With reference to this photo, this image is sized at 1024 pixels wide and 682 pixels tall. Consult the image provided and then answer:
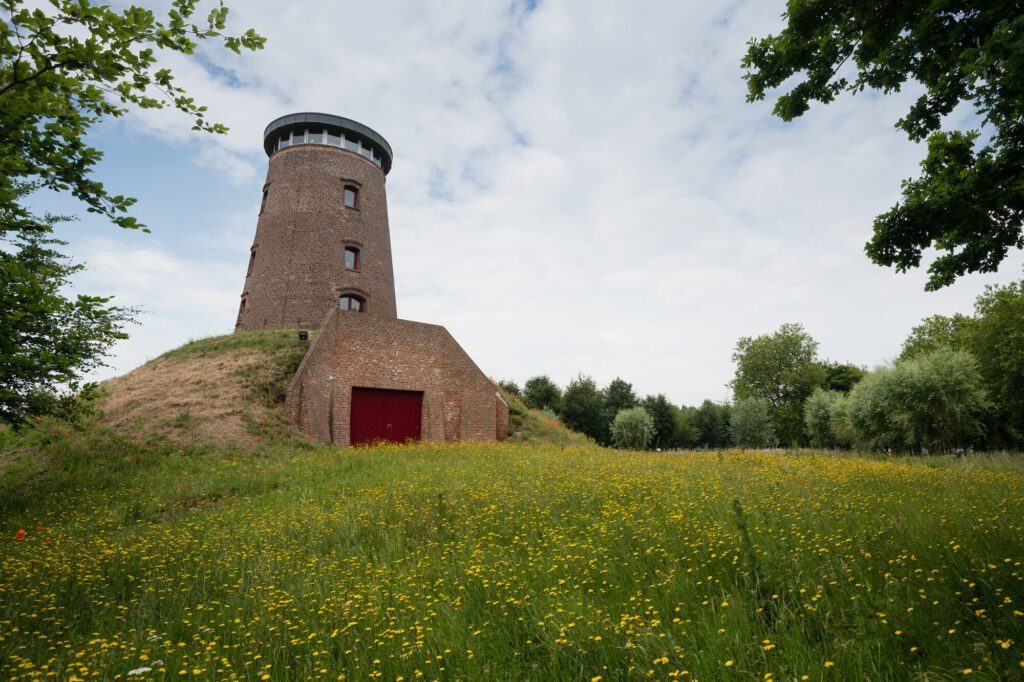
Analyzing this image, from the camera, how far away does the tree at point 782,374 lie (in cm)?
5456

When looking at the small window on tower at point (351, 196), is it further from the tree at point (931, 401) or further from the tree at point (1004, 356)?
the tree at point (1004, 356)

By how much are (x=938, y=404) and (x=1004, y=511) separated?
911 inches

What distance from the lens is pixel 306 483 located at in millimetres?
11547

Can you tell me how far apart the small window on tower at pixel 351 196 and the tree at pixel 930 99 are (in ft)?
80.7

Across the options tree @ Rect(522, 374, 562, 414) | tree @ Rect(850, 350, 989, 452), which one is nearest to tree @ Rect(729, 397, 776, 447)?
tree @ Rect(522, 374, 562, 414)

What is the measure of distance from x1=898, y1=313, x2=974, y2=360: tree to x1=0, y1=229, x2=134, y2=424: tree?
176 feet

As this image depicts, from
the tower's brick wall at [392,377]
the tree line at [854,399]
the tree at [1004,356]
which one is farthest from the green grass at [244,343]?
the tree at [1004,356]

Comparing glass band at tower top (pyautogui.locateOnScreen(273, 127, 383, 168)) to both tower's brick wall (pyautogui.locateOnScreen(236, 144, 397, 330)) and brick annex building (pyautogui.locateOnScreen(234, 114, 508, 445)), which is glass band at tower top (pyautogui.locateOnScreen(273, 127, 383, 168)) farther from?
tower's brick wall (pyautogui.locateOnScreen(236, 144, 397, 330))

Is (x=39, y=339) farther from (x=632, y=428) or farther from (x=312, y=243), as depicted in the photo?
(x=632, y=428)

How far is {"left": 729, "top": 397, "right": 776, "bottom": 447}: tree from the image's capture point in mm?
49719

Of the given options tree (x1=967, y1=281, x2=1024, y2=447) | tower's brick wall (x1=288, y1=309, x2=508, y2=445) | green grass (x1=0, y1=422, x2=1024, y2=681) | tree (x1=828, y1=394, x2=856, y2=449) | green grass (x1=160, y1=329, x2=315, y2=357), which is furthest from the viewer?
tree (x1=828, y1=394, x2=856, y2=449)

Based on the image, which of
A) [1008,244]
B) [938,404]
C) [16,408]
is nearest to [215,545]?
[16,408]

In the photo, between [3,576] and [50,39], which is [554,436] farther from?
[50,39]

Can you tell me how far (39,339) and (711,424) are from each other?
2397 inches
